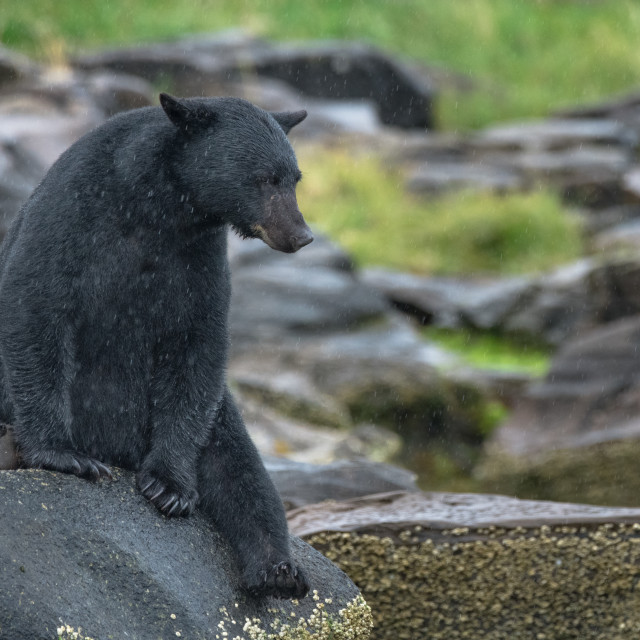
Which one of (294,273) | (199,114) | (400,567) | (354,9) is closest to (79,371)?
(199,114)

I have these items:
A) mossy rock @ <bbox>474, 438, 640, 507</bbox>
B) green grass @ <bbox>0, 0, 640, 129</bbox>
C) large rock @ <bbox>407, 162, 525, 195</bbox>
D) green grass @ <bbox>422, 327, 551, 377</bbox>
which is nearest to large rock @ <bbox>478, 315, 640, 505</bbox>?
mossy rock @ <bbox>474, 438, 640, 507</bbox>

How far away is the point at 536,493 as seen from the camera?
807cm

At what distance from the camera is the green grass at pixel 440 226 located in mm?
16078

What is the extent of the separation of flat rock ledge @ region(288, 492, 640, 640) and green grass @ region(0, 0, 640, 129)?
1919 cm

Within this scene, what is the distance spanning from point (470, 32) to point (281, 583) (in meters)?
25.1

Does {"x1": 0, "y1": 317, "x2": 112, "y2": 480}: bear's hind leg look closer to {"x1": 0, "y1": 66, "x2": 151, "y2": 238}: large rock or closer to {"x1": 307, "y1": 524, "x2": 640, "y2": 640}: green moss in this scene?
{"x1": 307, "y1": 524, "x2": 640, "y2": 640}: green moss

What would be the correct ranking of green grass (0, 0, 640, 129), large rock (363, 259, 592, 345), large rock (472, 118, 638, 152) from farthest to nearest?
green grass (0, 0, 640, 129)
large rock (472, 118, 638, 152)
large rock (363, 259, 592, 345)

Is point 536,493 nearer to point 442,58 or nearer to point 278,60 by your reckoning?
point 278,60

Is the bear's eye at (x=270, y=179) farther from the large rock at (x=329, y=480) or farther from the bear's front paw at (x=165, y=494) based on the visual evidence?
the large rock at (x=329, y=480)

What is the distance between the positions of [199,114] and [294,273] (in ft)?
28.9

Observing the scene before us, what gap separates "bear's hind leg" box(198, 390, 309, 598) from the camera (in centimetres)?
359

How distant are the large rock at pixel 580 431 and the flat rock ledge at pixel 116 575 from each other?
4.25m

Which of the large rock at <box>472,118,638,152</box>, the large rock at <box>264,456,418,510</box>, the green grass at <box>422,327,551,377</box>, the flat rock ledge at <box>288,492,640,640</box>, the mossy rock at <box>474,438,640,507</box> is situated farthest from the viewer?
the large rock at <box>472,118,638,152</box>

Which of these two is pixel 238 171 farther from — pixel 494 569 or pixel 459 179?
pixel 459 179
